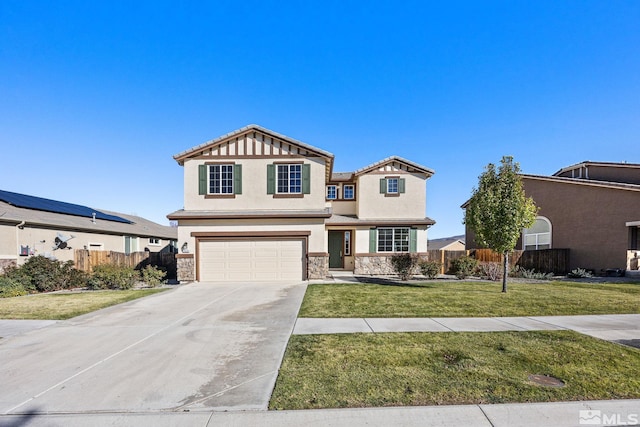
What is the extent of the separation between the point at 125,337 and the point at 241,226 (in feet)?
31.2

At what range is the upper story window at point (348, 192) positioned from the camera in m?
21.3

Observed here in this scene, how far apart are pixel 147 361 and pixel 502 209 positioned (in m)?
12.4

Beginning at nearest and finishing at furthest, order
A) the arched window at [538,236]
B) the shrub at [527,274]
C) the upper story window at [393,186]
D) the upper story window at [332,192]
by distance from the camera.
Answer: the shrub at [527,274] → the upper story window at [393,186] → the arched window at [538,236] → the upper story window at [332,192]

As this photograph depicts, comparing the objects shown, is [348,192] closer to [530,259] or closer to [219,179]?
[219,179]

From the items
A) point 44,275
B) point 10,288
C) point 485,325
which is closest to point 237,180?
point 44,275

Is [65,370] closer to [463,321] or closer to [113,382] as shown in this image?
[113,382]

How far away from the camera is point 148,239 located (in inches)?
976

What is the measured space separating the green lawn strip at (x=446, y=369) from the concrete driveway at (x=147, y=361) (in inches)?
22.7

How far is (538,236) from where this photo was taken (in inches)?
846

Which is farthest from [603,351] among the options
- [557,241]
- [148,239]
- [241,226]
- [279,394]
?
[148,239]

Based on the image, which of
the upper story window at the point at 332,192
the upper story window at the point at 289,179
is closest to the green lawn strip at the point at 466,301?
the upper story window at the point at 289,179

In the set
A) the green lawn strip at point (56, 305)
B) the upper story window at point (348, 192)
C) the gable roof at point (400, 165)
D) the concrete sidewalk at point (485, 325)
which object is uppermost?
the gable roof at point (400, 165)

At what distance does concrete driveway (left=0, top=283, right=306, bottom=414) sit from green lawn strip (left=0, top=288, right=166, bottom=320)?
0.94 m

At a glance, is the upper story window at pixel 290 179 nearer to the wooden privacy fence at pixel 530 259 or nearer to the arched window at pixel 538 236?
the wooden privacy fence at pixel 530 259
